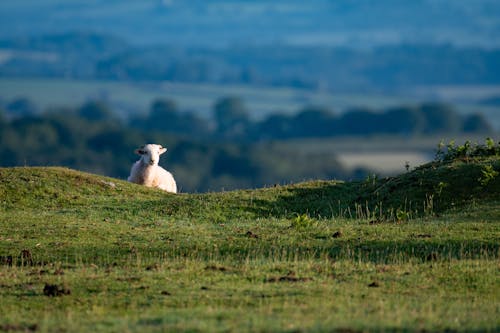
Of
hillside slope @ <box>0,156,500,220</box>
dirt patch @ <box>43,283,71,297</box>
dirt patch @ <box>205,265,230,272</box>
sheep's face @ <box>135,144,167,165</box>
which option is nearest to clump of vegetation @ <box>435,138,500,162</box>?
hillside slope @ <box>0,156,500,220</box>

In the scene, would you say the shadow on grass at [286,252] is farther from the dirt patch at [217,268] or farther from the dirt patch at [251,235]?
the dirt patch at [217,268]

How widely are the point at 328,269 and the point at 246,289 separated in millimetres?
2187

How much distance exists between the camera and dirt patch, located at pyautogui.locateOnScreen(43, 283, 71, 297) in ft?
57.0

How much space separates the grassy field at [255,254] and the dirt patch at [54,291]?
0.06m

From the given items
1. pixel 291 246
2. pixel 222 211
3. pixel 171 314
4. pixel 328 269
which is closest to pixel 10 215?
pixel 222 211

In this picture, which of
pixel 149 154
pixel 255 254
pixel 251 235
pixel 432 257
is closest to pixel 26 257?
pixel 255 254

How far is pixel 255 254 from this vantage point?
21.3m

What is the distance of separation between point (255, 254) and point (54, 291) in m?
4.92

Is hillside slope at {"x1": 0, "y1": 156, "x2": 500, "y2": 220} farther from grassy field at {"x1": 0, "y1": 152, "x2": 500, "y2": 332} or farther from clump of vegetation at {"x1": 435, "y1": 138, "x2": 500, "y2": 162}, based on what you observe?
clump of vegetation at {"x1": 435, "y1": 138, "x2": 500, "y2": 162}

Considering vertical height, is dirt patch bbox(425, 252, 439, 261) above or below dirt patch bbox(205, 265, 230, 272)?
above

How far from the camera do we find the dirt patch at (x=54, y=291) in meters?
17.4

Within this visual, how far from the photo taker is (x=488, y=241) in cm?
2208

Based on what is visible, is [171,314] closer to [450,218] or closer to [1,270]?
[1,270]

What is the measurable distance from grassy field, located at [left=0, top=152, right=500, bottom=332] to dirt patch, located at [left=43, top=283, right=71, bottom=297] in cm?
6
